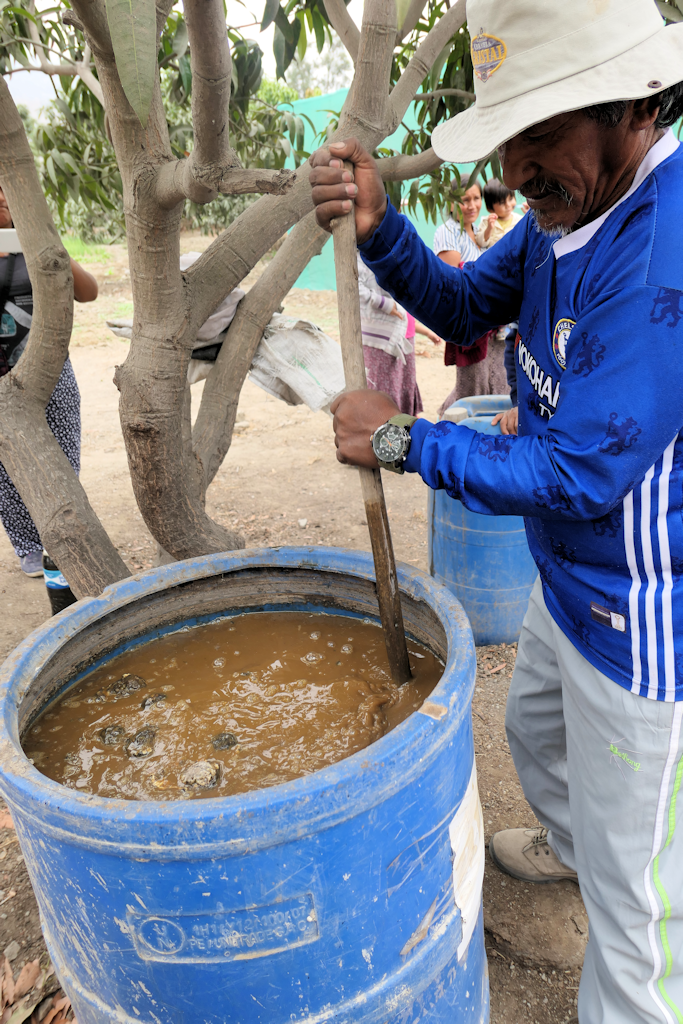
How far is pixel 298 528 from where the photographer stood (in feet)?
13.6

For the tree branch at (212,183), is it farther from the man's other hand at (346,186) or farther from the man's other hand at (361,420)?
the man's other hand at (361,420)

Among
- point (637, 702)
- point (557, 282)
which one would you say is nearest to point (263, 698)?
point (637, 702)

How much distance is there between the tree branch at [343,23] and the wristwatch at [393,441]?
55.7 inches

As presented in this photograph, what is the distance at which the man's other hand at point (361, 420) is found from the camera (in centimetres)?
128

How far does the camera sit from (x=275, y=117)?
123 inches

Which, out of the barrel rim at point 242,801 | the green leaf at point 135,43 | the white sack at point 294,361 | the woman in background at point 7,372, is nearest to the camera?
the green leaf at point 135,43

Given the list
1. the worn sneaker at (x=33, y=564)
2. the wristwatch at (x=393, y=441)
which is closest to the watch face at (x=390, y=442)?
the wristwatch at (x=393, y=441)

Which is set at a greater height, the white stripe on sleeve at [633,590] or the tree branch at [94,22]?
the tree branch at [94,22]

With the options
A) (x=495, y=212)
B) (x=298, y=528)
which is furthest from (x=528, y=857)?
(x=495, y=212)

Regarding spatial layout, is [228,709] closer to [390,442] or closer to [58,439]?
[390,442]

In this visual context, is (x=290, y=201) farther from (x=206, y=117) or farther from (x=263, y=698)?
(x=263, y=698)

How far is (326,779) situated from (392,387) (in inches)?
153

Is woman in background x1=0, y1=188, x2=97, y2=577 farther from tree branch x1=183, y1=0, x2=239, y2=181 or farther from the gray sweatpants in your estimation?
the gray sweatpants

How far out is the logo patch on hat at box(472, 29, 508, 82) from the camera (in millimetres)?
1063
